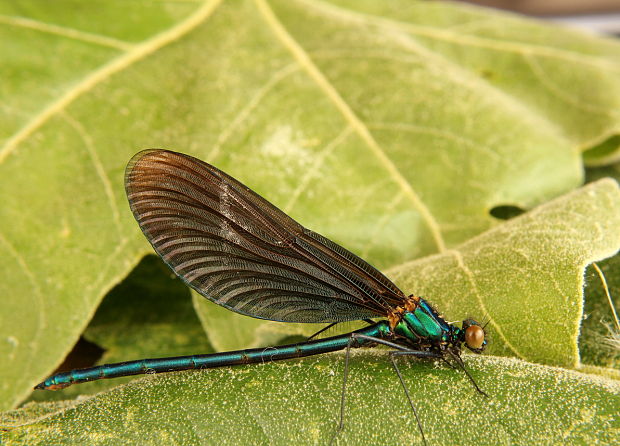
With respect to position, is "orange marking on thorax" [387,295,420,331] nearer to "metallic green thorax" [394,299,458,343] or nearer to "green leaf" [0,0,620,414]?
"metallic green thorax" [394,299,458,343]

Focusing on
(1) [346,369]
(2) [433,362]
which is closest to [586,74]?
(2) [433,362]

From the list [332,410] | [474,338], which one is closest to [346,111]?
[474,338]

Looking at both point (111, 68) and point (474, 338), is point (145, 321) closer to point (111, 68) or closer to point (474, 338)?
point (111, 68)

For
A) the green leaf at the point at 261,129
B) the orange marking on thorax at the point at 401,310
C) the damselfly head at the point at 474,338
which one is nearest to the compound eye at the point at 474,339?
the damselfly head at the point at 474,338

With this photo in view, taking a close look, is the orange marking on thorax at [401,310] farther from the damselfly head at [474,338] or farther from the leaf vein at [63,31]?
the leaf vein at [63,31]

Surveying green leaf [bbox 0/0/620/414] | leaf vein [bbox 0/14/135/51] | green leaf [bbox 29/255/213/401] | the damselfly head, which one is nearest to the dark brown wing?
the damselfly head

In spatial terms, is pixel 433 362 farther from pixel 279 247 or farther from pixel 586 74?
pixel 586 74
